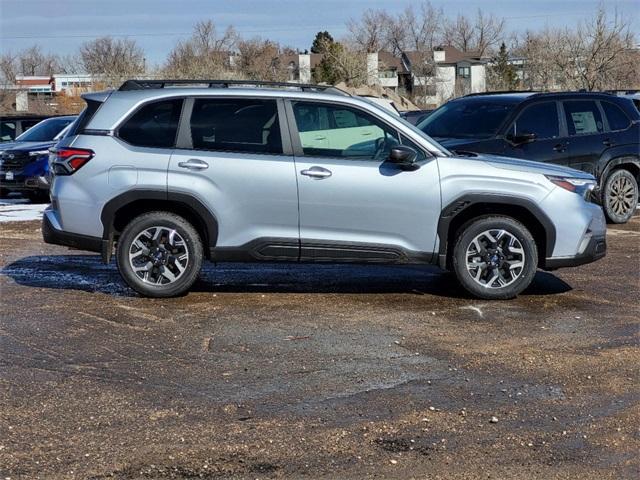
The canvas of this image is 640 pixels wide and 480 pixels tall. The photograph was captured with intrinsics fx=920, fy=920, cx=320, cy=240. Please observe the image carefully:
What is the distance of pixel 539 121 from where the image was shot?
481 inches

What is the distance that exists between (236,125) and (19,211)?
810 centimetres

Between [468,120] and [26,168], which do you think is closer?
[468,120]

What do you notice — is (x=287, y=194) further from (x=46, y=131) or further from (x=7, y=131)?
(x=7, y=131)

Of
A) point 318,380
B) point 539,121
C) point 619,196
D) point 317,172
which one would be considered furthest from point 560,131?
point 318,380

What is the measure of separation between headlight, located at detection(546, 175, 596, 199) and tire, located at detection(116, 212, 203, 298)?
3132 millimetres

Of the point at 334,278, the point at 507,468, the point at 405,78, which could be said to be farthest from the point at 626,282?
the point at 405,78

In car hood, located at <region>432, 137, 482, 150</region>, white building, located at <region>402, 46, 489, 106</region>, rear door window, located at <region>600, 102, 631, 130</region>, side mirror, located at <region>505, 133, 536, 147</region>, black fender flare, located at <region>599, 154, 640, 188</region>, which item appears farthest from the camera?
white building, located at <region>402, 46, 489, 106</region>

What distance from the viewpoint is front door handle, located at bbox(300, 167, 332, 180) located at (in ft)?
25.2

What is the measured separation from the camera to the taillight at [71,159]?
777cm

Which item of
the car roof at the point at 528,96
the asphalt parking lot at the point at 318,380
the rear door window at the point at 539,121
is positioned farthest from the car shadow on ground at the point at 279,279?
the car roof at the point at 528,96

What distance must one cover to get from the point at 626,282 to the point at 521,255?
1476 millimetres

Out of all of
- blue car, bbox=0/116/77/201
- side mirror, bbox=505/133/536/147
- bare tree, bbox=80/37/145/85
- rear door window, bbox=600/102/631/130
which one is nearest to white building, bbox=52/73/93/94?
bare tree, bbox=80/37/145/85

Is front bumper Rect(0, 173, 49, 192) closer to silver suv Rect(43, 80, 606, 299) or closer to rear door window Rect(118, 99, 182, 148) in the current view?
silver suv Rect(43, 80, 606, 299)

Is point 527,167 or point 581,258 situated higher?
point 527,167
